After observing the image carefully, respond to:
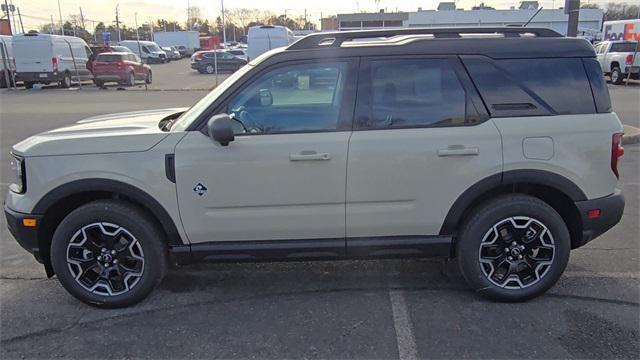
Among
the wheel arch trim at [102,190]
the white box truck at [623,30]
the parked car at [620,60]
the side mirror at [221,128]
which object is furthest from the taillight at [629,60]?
the wheel arch trim at [102,190]

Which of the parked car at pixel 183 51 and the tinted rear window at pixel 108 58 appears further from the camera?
the parked car at pixel 183 51

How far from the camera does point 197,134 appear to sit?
3316 mm

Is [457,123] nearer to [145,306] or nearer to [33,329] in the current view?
[145,306]

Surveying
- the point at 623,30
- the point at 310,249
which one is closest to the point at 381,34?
the point at 310,249

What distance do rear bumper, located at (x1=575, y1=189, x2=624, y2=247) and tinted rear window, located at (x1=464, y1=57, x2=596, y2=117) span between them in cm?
65

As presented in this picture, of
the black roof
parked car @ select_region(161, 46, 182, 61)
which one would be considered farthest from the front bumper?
parked car @ select_region(161, 46, 182, 61)

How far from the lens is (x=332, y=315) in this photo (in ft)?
11.1

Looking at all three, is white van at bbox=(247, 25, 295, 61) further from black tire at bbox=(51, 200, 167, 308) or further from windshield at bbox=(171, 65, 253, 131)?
black tire at bbox=(51, 200, 167, 308)

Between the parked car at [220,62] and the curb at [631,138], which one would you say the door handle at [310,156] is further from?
the parked car at [220,62]

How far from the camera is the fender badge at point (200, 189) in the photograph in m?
3.29

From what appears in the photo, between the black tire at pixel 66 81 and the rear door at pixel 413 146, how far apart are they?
23536 mm

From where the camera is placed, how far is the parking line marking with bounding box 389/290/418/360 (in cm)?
294

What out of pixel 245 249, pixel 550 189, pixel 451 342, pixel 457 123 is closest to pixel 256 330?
pixel 245 249

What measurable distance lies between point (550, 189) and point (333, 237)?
1589 millimetres
